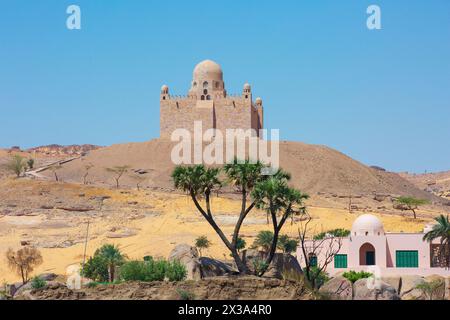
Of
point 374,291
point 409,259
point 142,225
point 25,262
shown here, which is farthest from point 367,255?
point 142,225

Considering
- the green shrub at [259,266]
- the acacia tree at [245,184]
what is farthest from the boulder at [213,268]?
the green shrub at [259,266]

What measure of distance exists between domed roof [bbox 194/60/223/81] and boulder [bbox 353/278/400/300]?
73.3 metres

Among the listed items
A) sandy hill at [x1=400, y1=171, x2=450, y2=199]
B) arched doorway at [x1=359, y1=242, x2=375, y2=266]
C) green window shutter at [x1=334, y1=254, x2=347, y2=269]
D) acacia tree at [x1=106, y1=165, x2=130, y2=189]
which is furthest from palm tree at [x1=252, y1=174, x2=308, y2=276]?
sandy hill at [x1=400, y1=171, x2=450, y2=199]

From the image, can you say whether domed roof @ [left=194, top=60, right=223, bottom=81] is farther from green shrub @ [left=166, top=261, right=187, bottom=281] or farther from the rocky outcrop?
the rocky outcrop

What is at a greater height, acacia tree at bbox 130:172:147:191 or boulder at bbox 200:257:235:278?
acacia tree at bbox 130:172:147:191

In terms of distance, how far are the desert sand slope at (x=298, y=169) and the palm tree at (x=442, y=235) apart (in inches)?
1870

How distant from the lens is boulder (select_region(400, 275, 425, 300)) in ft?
117

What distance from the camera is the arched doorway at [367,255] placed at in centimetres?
4419

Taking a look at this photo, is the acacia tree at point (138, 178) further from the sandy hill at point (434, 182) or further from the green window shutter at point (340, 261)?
the green window shutter at point (340, 261)

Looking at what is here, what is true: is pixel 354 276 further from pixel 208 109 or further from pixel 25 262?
pixel 208 109
